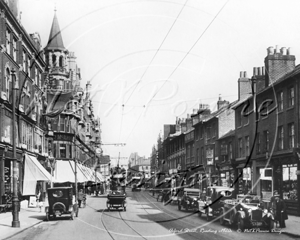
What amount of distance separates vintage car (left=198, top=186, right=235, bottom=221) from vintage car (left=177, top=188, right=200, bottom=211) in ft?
7.80

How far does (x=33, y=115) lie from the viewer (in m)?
41.4

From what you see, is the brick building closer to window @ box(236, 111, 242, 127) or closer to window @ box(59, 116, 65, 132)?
window @ box(236, 111, 242, 127)

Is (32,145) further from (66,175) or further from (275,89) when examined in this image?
(275,89)

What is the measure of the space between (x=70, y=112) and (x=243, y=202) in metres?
52.0

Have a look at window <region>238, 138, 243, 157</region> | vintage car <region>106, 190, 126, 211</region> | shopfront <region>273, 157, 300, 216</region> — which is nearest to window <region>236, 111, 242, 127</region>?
window <region>238, 138, 243, 157</region>

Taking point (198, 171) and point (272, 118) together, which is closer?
point (272, 118)

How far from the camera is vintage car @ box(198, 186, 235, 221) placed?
75.9ft

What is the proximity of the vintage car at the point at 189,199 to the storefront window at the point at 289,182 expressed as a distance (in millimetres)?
5807

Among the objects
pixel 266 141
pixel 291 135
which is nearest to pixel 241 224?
pixel 291 135

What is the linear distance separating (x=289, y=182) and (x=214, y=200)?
24.2 ft

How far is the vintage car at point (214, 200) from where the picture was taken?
23.1 meters

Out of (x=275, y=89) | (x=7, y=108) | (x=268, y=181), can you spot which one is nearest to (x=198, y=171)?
(x=268, y=181)

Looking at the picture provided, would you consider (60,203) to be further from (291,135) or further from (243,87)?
(243,87)

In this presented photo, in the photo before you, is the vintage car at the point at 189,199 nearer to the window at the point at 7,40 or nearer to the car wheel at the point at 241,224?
the car wheel at the point at 241,224
